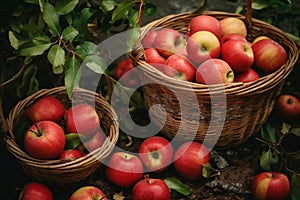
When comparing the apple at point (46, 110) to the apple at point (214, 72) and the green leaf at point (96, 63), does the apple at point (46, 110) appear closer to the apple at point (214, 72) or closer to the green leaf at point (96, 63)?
the green leaf at point (96, 63)

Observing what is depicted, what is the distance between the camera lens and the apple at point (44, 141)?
1.52 meters

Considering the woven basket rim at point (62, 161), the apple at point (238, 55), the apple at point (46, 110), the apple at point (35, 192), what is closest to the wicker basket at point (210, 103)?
A: the apple at point (238, 55)

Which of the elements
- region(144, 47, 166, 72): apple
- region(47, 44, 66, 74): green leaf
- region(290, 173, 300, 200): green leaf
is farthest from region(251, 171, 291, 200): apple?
region(47, 44, 66, 74): green leaf

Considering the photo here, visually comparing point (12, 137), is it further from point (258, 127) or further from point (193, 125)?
point (258, 127)

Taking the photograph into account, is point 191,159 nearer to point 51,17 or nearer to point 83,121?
point 83,121

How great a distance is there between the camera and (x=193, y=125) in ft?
5.48

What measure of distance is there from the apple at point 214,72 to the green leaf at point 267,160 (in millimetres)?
300

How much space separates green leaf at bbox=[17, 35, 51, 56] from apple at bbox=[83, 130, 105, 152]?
1.12 feet

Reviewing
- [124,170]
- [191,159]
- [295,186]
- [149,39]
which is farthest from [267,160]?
[149,39]

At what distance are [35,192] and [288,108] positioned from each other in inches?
39.8

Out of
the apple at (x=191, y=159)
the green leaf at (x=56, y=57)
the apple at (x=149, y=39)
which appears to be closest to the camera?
the green leaf at (x=56, y=57)

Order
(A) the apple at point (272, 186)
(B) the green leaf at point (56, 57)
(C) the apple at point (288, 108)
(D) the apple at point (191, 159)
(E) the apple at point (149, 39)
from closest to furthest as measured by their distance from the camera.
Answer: (B) the green leaf at point (56, 57), (A) the apple at point (272, 186), (D) the apple at point (191, 159), (E) the apple at point (149, 39), (C) the apple at point (288, 108)

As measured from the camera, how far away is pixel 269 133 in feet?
5.91

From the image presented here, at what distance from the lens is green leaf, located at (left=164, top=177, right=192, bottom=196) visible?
1.65 m
